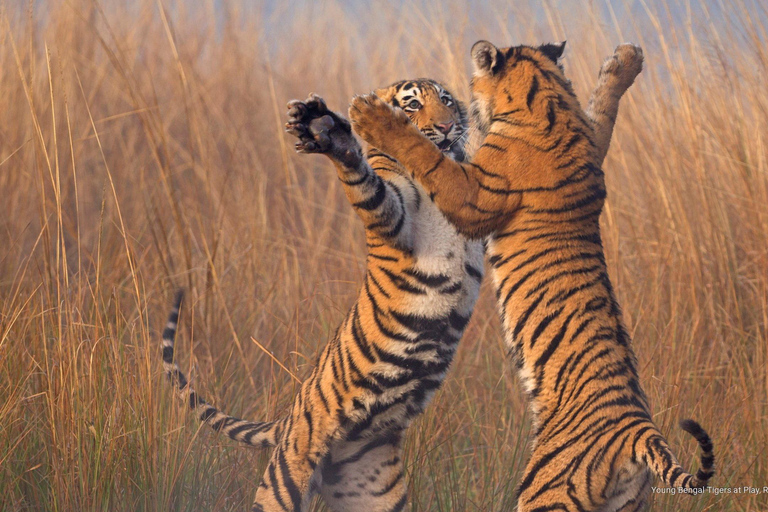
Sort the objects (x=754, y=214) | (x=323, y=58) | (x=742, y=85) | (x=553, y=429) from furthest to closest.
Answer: (x=323, y=58) → (x=742, y=85) → (x=754, y=214) → (x=553, y=429)

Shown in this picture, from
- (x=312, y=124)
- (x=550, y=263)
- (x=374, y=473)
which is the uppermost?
(x=312, y=124)

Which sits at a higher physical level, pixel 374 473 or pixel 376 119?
pixel 376 119

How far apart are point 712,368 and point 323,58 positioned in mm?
5493

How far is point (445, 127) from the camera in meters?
3.29

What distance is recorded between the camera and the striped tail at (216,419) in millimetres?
3238

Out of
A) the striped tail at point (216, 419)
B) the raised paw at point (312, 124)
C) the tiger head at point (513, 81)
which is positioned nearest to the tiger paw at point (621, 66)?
the tiger head at point (513, 81)

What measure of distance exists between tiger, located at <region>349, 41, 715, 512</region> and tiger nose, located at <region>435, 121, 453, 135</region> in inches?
18.0

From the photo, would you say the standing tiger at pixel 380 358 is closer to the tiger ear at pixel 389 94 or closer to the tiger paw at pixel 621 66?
the tiger paw at pixel 621 66

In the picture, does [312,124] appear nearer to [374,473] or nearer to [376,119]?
[376,119]

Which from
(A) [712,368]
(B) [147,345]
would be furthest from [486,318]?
(B) [147,345]

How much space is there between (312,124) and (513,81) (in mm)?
697

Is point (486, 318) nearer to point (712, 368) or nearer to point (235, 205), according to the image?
point (712, 368)

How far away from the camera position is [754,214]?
14.9ft

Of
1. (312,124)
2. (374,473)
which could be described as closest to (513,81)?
(312,124)
